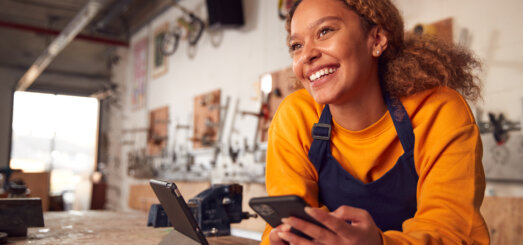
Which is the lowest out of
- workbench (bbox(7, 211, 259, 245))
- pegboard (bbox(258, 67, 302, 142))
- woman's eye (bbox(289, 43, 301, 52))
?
workbench (bbox(7, 211, 259, 245))

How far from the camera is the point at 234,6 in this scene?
186 inches

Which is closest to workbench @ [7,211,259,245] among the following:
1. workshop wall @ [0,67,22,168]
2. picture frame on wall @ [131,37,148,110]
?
picture frame on wall @ [131,37,148,110]

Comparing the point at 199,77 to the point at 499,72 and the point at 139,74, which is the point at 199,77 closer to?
the point at 139,74

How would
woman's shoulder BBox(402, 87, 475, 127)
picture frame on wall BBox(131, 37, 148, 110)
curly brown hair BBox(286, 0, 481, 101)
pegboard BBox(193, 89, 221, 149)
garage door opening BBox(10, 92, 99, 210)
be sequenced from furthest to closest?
garage door opening BBox(10, 92, 99, 210) → picture frame on wall BBox(131, 37, 148, 110) → pegboard BBox(193, 89, 221, 149) → curly brown hair BBox(286, 0, 481, 101) → woman's shoulder BBox(402, 87, 475, 127)

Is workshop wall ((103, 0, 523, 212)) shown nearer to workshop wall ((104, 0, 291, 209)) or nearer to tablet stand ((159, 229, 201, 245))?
workshop wall ((104, 0, 291, 209))

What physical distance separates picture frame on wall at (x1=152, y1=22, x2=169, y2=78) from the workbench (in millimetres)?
4929

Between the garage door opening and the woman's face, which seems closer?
the woman's face

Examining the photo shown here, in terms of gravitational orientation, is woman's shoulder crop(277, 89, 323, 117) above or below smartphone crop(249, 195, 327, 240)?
above

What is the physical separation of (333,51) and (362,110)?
0.20 m

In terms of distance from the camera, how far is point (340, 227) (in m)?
0.76

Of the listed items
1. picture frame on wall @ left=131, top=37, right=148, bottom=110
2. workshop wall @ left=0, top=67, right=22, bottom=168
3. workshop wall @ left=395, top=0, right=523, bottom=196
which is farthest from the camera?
workshop wall @ left=0, top=67, right=22, bottom=168

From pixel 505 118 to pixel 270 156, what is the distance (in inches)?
67.4

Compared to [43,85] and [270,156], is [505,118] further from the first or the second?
[43,85]

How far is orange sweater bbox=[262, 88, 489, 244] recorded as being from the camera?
948mm
